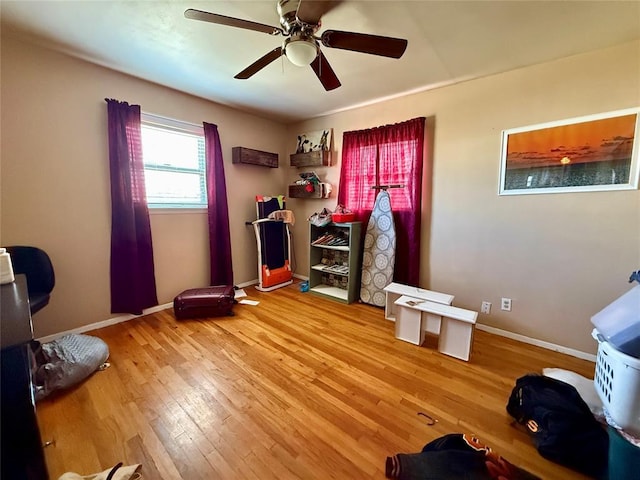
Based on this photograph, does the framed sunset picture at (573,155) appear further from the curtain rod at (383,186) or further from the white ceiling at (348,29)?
the curtain rod at (383,186)

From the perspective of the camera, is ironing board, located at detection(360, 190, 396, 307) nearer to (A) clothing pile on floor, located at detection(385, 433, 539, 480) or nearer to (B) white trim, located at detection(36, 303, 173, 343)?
(A) clothing pile on floor, located at detection(385, 433, 539, 480)

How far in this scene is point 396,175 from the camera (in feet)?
9.82

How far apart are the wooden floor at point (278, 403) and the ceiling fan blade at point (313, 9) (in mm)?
2331

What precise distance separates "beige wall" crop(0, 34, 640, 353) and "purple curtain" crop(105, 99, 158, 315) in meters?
0.09

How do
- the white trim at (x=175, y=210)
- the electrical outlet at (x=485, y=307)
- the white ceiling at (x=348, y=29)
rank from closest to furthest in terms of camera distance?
1. the white ceiling at (x=348, y=29)
2. the electrical outlet at (x=485, y=307)
3. the white trim at (x=175, y=210)

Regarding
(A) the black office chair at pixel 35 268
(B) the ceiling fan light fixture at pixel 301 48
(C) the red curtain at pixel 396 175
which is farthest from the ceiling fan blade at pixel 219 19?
(A) the black office chair at pixel 35 268

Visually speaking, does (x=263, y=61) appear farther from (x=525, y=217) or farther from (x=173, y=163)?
(x=525, y=217)

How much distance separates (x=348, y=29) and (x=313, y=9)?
444 millimetres

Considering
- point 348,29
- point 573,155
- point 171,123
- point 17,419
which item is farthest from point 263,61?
point 573,155

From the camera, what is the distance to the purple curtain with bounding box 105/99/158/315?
2.45 meters

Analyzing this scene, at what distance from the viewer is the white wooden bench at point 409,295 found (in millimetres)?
2380

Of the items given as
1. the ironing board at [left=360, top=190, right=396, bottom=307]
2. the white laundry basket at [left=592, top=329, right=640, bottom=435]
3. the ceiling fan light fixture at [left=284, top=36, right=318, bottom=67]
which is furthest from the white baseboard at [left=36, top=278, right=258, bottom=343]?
the white laundry basket at [left=592, top=329, right=640, bottom=435]

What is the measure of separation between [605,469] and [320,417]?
1.36 m

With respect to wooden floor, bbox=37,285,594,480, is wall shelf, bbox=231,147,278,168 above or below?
above
